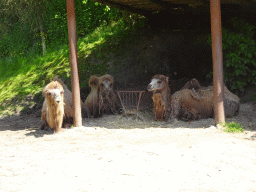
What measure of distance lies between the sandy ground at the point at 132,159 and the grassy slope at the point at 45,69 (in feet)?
14.5

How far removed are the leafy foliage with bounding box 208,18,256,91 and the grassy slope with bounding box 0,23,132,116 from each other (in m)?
4.62

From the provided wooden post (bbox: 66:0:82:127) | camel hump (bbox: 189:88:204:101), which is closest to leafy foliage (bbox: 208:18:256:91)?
camel hump (bbox: 189:88:204:101)

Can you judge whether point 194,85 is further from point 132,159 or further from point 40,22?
point 40,22

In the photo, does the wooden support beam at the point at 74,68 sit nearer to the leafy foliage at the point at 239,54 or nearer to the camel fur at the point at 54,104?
the camel fur at the point at 54,104

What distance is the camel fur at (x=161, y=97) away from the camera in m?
6.96

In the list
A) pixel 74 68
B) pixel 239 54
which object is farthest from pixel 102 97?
pixel 239 54

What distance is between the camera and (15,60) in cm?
1466

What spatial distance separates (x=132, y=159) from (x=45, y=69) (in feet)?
29.7

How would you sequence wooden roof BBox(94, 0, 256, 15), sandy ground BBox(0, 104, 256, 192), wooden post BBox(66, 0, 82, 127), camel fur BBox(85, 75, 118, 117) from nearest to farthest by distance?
sandy ground BBox(0, 104, 256, 192) < wooden post BBox(66, 0, 82, 127) < camel fur BBox(85, 75, 118, 117) < wooden roof BBox(94, 0, 256, 15)

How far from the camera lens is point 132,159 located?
430 cm

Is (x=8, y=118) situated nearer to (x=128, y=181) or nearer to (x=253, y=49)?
(x=128, y=181)

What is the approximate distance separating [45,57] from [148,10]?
571cm

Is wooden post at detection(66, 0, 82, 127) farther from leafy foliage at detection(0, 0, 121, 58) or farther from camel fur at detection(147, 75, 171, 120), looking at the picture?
leafy foliage at detection(0, 0, 121, 58)

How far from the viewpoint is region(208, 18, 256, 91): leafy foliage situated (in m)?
8.62
